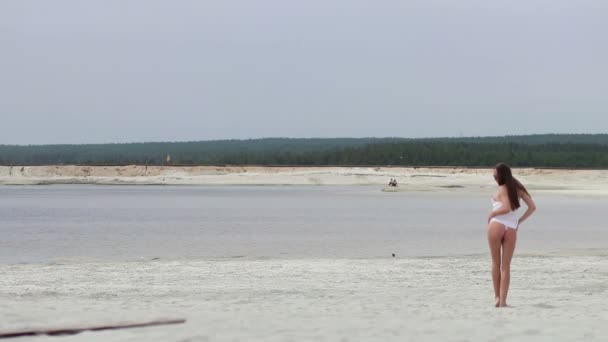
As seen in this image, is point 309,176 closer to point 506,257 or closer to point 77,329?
point 506,257

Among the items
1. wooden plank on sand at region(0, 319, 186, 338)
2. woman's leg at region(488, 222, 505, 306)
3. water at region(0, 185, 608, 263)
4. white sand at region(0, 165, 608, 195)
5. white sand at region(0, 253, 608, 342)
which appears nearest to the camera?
wooden plank on sand at region(0, 319, 186, 338)

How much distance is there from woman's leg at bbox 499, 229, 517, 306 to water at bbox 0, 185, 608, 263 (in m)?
8.84

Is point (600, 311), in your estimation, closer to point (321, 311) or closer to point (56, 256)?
point (321, 311)

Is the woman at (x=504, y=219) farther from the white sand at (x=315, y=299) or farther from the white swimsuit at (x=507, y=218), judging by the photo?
the white sand at (x=315, y=299)

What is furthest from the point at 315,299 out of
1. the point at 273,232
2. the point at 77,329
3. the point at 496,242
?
the point at 273,232

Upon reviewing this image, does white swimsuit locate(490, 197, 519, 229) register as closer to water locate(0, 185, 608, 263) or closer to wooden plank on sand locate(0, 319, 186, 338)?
wooden plank on sand locate(0, 319, 186, 338)

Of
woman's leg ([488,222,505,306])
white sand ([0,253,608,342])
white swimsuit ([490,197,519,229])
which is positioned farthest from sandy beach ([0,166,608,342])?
white swimsuit ([490,197,519,229])

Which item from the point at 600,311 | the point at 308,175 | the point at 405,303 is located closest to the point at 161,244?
the point at 405,303

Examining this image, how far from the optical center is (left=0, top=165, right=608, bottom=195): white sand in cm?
6975

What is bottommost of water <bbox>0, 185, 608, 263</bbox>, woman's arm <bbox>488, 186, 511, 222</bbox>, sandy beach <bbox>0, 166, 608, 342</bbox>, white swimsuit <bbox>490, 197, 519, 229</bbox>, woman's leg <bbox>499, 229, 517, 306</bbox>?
water <bbox>0, 185, 608, 263</bbox>

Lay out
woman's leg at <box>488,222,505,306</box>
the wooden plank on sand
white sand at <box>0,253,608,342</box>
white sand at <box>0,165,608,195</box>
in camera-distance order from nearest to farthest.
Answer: the wooden plank on sand
white sand at <box>0,253,608,342</box>
woman's leg at <box>488,222,505,306</box>
white sand at <box>0,165,608,195</box>

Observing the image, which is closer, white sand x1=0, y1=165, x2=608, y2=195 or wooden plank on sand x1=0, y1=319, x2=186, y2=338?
wooden plank on sand x1=0, y1=319, x2=186, y2=338

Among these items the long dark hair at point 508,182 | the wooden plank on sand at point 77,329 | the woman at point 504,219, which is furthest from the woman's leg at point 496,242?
the wooden plank on sand at point 77,329

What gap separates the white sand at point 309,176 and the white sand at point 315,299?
4310 cm
